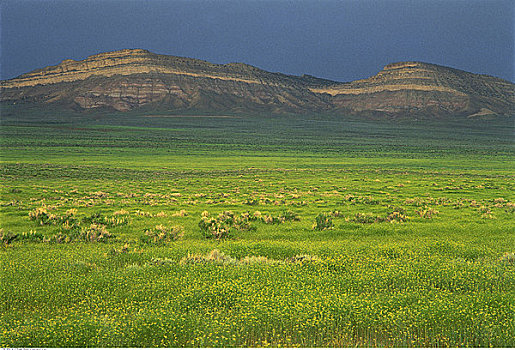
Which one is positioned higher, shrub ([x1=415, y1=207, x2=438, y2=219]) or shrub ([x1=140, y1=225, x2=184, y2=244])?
shrub ([x1=140, y1=225, x2=184, y2=244])

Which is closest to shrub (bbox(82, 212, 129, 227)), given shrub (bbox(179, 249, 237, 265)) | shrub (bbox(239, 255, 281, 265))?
shrub (bbox(179, 249, 237, 265))

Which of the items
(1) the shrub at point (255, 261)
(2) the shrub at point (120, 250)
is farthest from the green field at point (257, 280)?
(2) the shrub at point (120, 250)

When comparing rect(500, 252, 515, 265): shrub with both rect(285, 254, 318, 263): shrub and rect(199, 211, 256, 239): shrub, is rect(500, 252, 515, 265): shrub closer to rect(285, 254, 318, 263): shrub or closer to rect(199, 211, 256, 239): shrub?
rect(285, 254, 318, 263): shrub

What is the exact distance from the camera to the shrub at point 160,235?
14484 mm

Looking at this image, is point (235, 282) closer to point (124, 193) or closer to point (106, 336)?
point (106, 336)

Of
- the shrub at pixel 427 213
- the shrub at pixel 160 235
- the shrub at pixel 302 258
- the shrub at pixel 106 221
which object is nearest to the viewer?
the shrub at pixel 302 258

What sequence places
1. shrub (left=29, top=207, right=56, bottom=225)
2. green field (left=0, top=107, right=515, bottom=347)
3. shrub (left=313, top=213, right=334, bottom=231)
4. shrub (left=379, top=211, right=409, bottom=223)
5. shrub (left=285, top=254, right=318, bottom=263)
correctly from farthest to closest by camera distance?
1. shrub (left=379, top=211, right=409, bottom=223)
2. shrub (left=29, top=207, right=56, bottom=225)
3. shrub (left=313, top=213, right=334, bottom=231)
4. shrub (left=285, top=254, right=318, bottom=263)
5. green field (left=0, top=107, right=515, bottom=347)

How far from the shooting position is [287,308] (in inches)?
319

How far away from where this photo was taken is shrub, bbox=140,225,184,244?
47.5ft

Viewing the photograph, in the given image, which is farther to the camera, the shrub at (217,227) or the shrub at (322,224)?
the shrub at (322,224)

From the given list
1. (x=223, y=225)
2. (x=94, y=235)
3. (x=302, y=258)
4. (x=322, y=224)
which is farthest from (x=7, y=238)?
(x=322, y=224)

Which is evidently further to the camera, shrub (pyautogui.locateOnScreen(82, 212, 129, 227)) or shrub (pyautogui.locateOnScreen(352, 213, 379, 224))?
shrub (pyautogui.locateOnScreen(352, 213, 379, 224))

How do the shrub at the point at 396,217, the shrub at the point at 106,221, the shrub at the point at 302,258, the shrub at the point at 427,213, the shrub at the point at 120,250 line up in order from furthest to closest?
the shrub at the point at 427,213
the shrub at the point at 396,217
the shrub at the point at 106,221
the shrub at the point at 120,250
the shrub at the point at 302,258

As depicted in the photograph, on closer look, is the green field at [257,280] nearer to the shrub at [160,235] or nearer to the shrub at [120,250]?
the shrub at [160,235]
